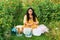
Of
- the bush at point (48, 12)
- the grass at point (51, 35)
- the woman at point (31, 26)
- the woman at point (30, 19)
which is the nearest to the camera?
the grass at point (51, 35)

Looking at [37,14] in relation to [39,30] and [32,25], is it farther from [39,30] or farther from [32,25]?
[39,30]

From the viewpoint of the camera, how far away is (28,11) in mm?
8047

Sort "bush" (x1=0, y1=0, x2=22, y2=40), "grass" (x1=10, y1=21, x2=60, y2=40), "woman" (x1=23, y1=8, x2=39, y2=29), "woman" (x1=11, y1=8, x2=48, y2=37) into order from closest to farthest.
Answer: "bush" (x1=0, y1=0, x2=22, y2=40) → "grass" (x1=10, y1=21, x2=60, y2=40) → "woman" (x1=11, y1=8, x2=48, y2=37) → "woman" (x1=23, y1=8, x2=39, y2=29)

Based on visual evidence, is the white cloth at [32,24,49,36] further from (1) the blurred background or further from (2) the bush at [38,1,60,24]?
(2) the bush at [38,1,60,24]

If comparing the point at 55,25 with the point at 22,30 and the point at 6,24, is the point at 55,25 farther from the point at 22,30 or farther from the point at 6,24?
the point at 6,24

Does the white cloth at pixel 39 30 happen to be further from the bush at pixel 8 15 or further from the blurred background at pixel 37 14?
the bush at pixel 8 15

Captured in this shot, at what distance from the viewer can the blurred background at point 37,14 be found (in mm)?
7492

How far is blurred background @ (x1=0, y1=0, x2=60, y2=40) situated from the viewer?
24.6 ft

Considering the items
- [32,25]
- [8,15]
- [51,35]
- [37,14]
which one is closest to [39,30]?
[32,25]

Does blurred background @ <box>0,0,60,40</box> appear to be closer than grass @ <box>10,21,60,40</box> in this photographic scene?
No

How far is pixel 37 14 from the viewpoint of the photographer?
27.4 ft

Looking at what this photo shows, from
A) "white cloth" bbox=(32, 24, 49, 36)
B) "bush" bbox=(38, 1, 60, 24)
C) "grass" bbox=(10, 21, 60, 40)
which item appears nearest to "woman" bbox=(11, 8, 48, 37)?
"white cloth" bbox=(32, 24, 49, 36)

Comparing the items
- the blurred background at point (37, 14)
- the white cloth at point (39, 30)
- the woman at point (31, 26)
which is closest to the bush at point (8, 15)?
the blurred background at point (37, 14)

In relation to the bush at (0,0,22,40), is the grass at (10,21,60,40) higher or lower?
lower
